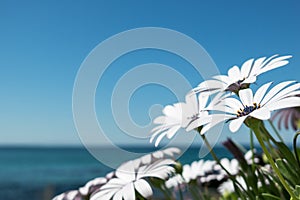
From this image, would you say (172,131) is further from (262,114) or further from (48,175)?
(48,175)

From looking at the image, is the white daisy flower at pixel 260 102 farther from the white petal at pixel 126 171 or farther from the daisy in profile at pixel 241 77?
the white petal at pixel 126 171

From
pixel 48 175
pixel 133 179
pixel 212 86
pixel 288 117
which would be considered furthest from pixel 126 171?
pixel 48 175

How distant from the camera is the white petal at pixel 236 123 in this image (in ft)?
1.16

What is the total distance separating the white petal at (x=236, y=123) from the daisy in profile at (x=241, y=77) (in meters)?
0.09

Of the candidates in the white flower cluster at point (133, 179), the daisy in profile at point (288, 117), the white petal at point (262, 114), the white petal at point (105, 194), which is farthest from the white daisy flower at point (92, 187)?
the daisy in profile at point (288, 117)

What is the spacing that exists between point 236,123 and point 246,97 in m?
0.08

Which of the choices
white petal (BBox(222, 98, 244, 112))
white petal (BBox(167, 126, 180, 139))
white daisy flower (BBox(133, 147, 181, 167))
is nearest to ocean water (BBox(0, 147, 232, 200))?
white daisy flower (BBox(133, 147, 181, 167))

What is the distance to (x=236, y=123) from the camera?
0.36 m

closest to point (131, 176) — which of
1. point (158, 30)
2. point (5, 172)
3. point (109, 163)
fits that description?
point (109, 163)

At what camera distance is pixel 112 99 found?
0.62m

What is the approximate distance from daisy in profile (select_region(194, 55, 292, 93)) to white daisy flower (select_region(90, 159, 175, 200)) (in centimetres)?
15

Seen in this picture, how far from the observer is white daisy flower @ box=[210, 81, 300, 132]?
1.19ft

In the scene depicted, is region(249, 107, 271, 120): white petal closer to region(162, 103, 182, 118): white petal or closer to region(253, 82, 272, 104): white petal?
region(253, 82, 272, 104): white petal

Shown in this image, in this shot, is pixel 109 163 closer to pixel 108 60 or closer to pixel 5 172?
pixel 108 60
